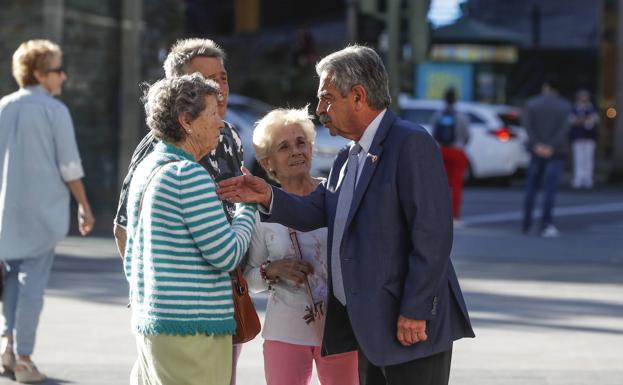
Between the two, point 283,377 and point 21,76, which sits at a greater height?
point 21,76

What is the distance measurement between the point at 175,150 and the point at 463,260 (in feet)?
28.5

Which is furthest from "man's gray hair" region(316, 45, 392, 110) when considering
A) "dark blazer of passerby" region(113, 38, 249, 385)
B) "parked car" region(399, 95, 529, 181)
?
"parked car" region(399, 95, 529, 181)

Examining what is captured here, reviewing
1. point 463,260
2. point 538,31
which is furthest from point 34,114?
point 538,31

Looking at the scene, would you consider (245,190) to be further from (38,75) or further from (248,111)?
(248,111)

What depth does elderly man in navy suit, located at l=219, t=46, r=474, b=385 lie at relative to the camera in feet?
14.7

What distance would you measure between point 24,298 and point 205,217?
3168mm

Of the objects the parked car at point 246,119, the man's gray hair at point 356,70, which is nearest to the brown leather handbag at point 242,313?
the man's gray hair at point 356,70

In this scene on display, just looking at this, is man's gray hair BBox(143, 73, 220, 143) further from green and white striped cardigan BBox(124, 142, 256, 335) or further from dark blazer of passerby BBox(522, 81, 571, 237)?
dark blazer of passerby BBox(522, 81, 571, 237)

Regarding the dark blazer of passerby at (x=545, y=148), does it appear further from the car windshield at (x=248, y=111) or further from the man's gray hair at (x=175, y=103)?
Answer: the man's gray hair at (x=175, y=103)

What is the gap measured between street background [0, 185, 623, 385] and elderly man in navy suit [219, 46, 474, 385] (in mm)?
2686

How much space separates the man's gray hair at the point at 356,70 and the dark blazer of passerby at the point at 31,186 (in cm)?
303

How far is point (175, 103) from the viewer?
14.3 ft

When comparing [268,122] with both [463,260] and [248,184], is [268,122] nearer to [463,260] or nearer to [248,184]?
[248,184]

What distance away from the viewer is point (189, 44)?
5059mm
